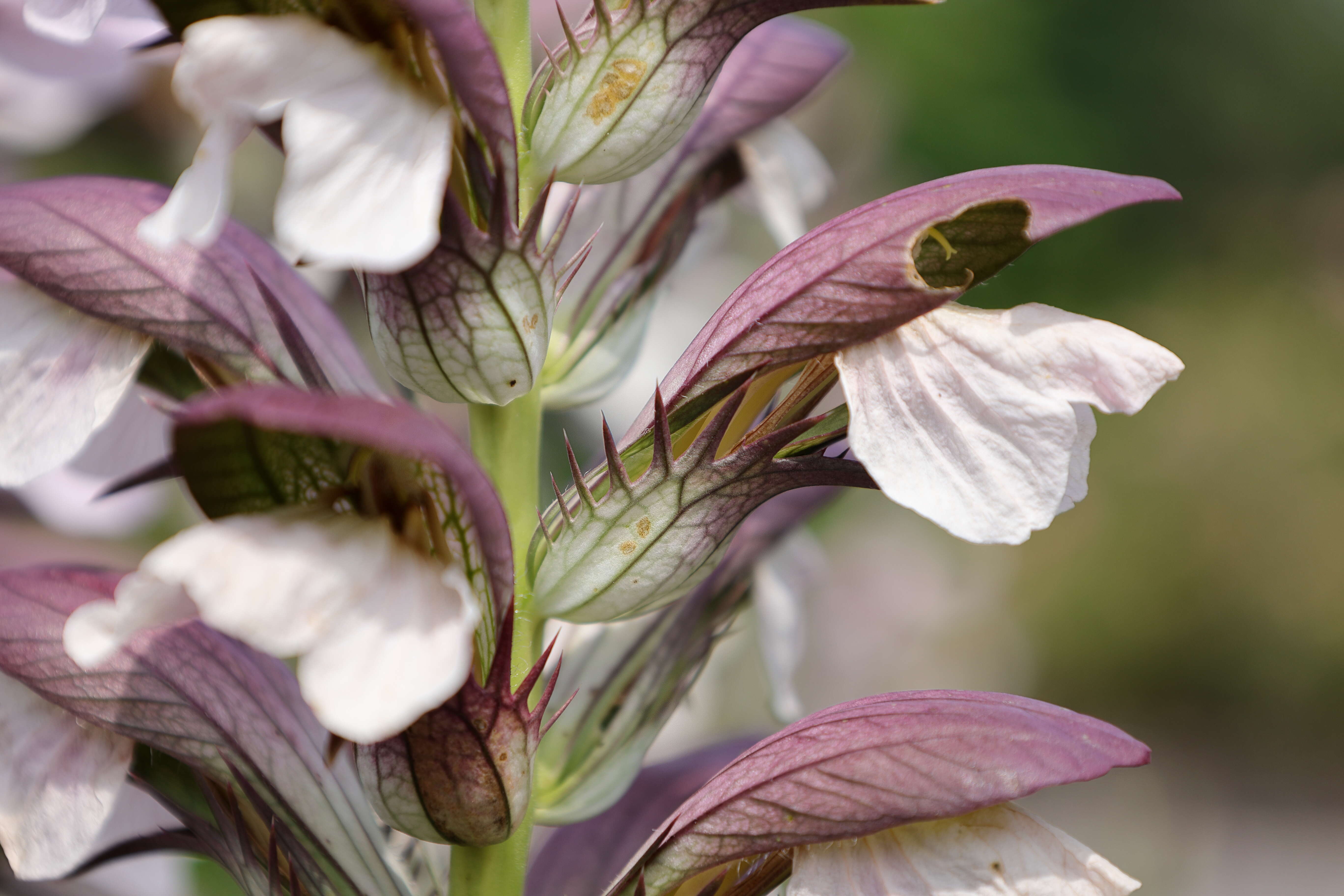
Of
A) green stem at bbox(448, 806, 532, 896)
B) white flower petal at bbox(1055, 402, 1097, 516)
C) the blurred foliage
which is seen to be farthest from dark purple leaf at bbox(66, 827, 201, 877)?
the blurred foliage

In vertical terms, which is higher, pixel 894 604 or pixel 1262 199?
pixel 1262 199

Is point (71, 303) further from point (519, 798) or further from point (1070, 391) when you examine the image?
point (1070, 391)

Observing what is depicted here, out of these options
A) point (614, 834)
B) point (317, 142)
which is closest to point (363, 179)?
point (317, 142)

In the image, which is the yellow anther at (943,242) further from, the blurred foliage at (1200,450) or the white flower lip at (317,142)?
the blurred foliage at (1200,450)

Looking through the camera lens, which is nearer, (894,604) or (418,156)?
(418,156)

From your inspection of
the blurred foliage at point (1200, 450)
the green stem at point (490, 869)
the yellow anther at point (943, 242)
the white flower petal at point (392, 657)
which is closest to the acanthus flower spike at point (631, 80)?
the yellow anther at point (943, 242)

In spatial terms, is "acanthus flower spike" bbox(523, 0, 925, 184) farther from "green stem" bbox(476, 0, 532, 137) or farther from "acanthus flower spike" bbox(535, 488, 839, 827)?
"acanthus flower spike" bbox(535, 488, 839, 827)

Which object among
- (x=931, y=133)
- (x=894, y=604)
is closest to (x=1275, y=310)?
(x=931, y=133)

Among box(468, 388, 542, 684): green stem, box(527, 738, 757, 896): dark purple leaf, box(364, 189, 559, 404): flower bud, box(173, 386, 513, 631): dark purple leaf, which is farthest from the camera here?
box(527, 738, 757, 896): dark purple leaf
